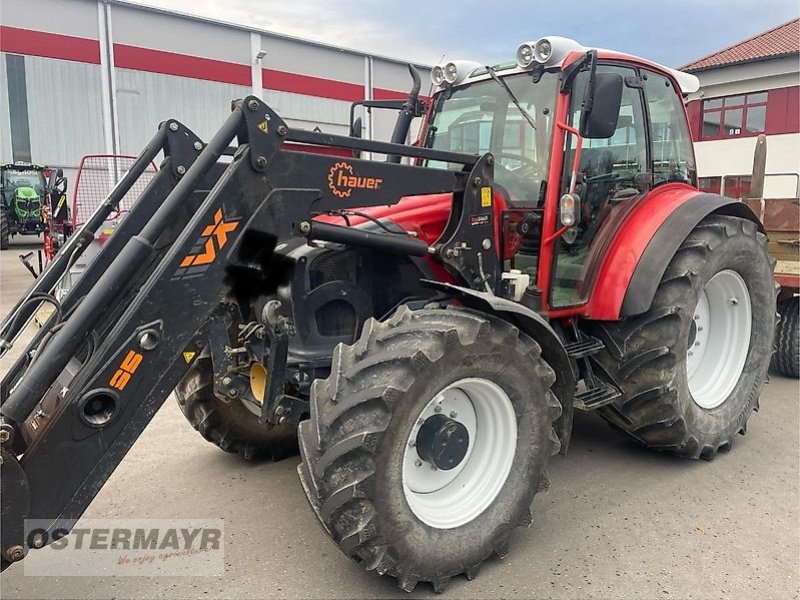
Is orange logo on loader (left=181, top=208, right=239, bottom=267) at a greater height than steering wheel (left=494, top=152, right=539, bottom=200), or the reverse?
steering wheel (left=494, top=152, right=539, bottom=200)

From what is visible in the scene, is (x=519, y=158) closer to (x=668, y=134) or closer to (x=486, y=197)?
(x=486, y=197)

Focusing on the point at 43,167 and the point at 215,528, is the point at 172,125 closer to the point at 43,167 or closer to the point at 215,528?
the point at 215,528

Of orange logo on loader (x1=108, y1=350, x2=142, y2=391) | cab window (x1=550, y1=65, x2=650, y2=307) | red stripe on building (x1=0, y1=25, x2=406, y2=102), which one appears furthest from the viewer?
red stripe on building (x1=0, y1=25, x2=406, y2=102)

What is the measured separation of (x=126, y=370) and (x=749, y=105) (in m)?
23.4

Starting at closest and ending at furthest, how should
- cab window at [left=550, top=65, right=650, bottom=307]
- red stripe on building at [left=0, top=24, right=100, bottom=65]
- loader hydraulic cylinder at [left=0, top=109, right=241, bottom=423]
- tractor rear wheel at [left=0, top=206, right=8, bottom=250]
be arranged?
1. loader hydraulic cylinder at [left=0, top=109, right=241, bottom=423]
2. cab window at [left=550, top=65, right=650, bottom=307]
3. red stripe on building at [left=0, top=24, right=100, bottom=65]
4. tractor rear wheel at [left=0, top=206, right=8, bottom=250]

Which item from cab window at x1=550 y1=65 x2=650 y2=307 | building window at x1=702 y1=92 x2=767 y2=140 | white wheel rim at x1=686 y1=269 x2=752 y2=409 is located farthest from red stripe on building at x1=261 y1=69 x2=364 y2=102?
white wheel rim at x1=686 y1=269 x2=752 y2=409

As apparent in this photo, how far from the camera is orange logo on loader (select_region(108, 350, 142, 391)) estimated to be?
2.24 metres

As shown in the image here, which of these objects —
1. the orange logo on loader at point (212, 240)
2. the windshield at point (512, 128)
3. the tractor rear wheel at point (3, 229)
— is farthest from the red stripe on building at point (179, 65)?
the orange logo on loader at point (212, 240)

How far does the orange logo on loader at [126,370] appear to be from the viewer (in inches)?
88.3

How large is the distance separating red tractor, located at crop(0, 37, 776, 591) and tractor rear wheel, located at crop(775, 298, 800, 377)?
1.67 m

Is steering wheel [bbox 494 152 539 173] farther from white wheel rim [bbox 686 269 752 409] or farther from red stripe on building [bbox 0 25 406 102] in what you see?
red stripe on building [bbox 0 25 406 102]

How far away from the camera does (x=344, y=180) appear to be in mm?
2760

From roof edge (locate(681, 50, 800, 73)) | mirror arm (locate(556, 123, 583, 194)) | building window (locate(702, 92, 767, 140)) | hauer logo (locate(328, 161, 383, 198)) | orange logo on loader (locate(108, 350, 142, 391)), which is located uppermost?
roof edge (locate(681, 50, 800, 73))

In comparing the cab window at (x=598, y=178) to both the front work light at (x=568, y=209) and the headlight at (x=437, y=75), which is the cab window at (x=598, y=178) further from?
the headlight at (x=437, y=75)
